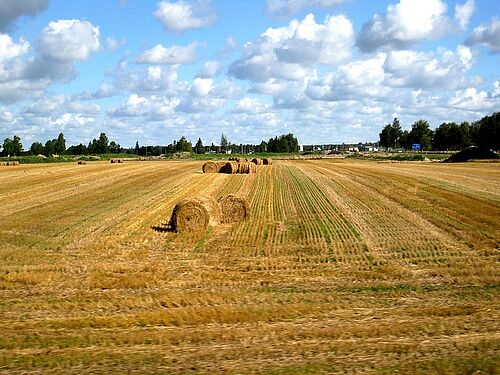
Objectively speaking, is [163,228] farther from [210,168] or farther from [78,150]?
[78,150]

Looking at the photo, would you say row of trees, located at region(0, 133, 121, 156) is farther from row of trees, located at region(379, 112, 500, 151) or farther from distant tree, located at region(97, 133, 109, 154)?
row of trees, located at region(379, 112, 500, 151)

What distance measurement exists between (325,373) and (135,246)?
1204cm

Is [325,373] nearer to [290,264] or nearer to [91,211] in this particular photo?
[290,264]

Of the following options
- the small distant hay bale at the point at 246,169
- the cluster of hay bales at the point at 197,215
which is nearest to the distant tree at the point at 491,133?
the small distant hay bale at the point at 246,169

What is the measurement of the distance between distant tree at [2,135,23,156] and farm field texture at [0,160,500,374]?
131m

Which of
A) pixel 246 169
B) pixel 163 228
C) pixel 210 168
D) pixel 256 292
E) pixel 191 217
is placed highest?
pixel 210 168

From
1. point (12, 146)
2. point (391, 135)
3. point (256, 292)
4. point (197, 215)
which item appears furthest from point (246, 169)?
point (391, 135)

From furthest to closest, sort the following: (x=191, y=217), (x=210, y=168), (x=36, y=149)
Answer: (x=36, y=149) < (x=210, y=168) < (x=191, y=217)

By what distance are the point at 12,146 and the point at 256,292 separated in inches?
5935

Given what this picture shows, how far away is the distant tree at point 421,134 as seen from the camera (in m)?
168

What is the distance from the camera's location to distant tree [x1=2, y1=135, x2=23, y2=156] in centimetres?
15055

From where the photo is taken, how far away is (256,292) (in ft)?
43.5

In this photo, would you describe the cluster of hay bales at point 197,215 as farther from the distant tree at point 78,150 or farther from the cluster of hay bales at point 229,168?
the distant tree at point 78,150

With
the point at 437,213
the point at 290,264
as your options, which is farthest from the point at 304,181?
the point at 290,264
